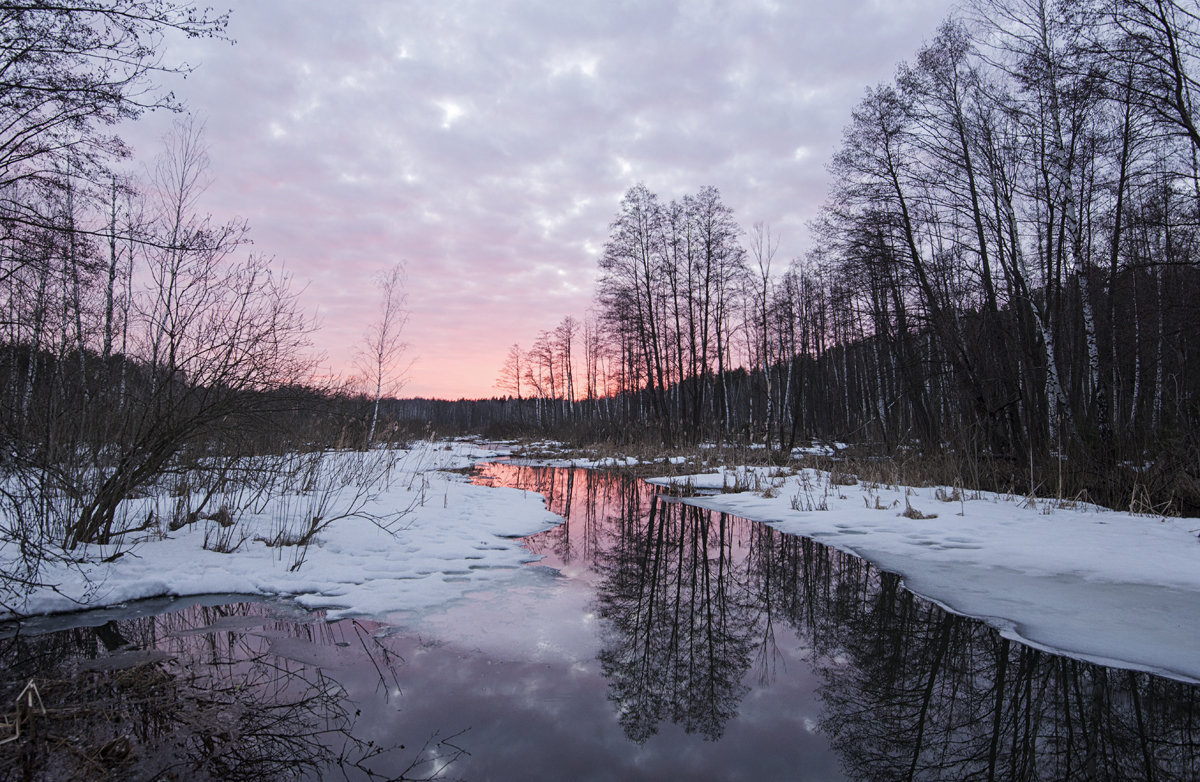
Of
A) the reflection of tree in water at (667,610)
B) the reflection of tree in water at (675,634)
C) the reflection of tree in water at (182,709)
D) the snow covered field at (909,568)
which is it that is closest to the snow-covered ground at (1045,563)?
the snow covered field at (909,568)

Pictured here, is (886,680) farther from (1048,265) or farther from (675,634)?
(1048,265)

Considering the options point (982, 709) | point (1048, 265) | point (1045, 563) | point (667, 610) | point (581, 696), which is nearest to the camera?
point (982, 709)

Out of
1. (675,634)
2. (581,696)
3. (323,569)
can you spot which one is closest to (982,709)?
(675,634)

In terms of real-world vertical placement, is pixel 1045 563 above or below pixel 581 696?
above

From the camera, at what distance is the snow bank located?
3936mm

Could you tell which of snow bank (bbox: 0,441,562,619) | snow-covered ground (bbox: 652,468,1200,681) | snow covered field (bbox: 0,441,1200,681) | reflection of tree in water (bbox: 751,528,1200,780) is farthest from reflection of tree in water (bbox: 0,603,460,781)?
snow-covered ground (bbox: 652,468,1200,681)

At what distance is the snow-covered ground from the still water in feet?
0.95

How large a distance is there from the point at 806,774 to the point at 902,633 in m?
1.88

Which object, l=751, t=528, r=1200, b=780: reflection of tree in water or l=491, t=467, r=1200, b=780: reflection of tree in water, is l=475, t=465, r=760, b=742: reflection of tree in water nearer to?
l=491, t=467, r=1200, b=780: reflection of tree in water

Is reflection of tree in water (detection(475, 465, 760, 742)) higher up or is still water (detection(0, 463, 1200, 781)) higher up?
still water (detection(0, 463, 1200, 781))

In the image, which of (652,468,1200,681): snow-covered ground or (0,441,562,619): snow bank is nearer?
(652,468,1200,681): snow-covered ground

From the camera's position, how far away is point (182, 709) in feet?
7.22

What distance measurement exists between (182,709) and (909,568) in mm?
5419

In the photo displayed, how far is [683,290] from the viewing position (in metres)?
23.9
